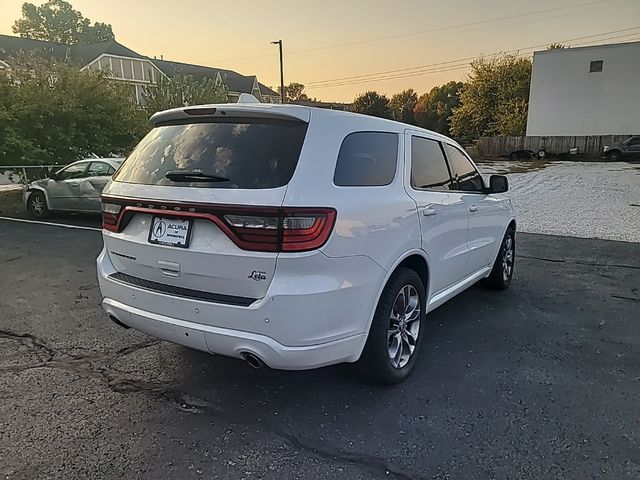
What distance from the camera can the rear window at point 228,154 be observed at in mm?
2559

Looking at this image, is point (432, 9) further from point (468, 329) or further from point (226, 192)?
point (226, 192)

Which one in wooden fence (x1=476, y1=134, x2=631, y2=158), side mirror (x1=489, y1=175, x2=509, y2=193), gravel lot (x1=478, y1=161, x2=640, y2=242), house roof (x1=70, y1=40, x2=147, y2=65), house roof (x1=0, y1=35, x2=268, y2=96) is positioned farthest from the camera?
house roof (x1=70, y1=40, x2=147, y2=65)

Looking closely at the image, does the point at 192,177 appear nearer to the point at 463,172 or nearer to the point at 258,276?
the point at 258,276

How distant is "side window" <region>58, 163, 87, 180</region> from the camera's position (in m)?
10.3

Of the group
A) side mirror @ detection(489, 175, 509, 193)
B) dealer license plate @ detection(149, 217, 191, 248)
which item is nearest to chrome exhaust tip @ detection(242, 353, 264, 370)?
dealer license plate @ detection(149, 217, 191, 248)

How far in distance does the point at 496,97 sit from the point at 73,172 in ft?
133

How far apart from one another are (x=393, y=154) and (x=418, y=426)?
1754 mm

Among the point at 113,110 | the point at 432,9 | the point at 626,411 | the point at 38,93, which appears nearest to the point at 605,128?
the point at 432,9

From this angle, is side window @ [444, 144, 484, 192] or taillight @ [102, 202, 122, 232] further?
side window @ [444, 144, 484, 192]

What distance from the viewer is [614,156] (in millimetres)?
29344

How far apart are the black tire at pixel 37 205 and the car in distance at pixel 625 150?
30.8m

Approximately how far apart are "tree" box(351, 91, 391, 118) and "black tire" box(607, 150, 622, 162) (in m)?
31.0

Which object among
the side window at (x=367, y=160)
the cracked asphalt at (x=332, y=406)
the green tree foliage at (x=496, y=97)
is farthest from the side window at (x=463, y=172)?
the green tree foliage at (x=496, y=97)

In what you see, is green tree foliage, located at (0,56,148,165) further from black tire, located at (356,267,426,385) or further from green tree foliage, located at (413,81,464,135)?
green tree foliage, located at (413,81,464,135)
